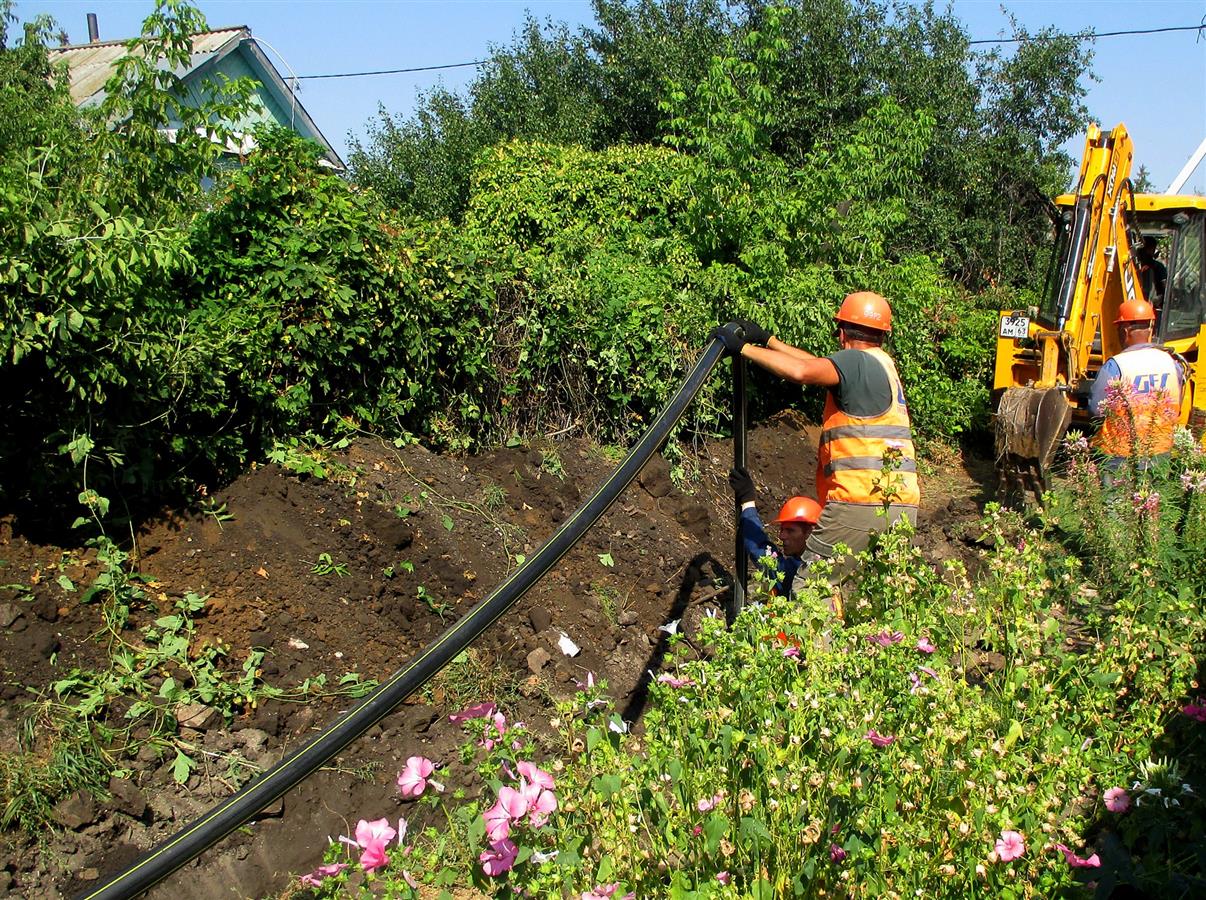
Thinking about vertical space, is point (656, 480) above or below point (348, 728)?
below

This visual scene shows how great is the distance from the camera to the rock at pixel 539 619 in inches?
226

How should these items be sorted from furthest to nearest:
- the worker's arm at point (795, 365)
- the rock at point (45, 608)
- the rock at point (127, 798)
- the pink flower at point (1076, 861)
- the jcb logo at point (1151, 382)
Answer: the jcb logo at point (1151, 382) → the worker's arm at point (795, 365) → the rock at point (45, 608) → the rock at point (127, 798) → the pink flower at point (1076, 861)

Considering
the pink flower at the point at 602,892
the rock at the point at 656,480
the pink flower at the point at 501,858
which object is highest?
the pink flower at the point at 501,858

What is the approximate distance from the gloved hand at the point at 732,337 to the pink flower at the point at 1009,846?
9.00 feet

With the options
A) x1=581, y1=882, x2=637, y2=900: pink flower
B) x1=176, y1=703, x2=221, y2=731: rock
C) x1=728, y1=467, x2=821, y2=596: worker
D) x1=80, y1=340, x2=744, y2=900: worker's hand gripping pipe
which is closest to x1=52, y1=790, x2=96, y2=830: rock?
x1=176, y1=703, x2=221, y2=731: rock

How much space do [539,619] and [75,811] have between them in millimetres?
2474

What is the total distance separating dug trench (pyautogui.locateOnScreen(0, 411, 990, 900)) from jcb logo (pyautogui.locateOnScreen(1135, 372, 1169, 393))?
299cm

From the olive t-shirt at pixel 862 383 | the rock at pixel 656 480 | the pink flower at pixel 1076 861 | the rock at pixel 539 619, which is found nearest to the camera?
the pink flower at pixel 1076 861

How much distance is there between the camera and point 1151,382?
283 inches

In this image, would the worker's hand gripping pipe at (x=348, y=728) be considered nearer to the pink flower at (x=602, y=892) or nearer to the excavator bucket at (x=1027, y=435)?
the pink flower at (x=602, y=892)

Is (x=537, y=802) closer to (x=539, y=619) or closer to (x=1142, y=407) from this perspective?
(x=539, y=619)

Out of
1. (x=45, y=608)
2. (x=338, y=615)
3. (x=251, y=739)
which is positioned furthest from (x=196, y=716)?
(x=338, y=615)

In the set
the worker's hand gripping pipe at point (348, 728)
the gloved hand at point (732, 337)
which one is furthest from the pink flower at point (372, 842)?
the gloved hand at point (732, 337)

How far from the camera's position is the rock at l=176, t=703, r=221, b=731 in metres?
4.46
